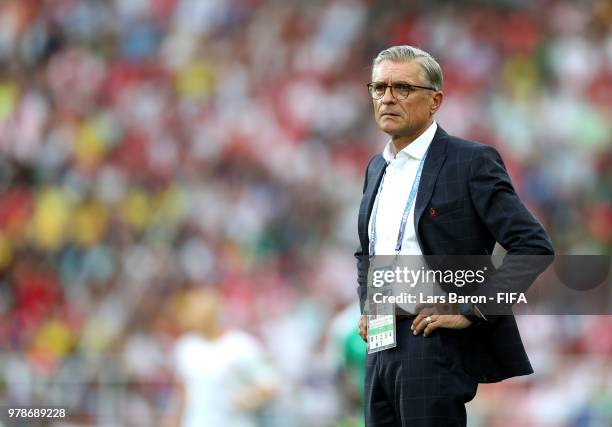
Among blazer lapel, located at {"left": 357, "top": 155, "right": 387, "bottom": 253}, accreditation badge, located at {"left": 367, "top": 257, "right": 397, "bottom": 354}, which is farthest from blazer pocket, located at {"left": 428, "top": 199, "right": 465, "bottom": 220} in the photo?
blazer lapel, located at {"left": 357, "top": 155, "right": 387, "bottom": 253}

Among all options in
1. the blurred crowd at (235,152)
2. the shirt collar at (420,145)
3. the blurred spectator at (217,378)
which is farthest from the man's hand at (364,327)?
the blurred crowd at (235,152)

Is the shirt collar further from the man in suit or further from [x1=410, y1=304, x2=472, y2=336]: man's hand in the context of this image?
[x1=410, y1=304, x2=472, y2=336]: man's hand

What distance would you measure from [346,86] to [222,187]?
4.99 ft

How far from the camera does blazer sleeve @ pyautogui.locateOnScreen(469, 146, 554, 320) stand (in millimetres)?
3320

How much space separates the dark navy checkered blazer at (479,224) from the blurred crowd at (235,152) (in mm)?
3912

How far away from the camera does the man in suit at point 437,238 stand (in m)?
3.39

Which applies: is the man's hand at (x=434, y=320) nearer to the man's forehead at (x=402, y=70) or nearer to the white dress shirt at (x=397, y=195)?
the white dress shirt at (x=397, y=195)

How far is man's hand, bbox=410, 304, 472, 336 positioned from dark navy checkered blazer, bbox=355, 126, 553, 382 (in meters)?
0.08

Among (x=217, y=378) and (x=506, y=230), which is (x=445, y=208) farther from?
(x=217, y=378)

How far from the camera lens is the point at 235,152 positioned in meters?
11.0

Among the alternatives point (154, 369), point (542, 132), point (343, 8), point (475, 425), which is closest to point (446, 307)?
point (475, 425)

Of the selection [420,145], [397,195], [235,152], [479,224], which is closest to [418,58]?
[420,145]

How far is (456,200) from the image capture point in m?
3.46

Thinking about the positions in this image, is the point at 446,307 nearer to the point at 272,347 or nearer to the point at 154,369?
the point at 154,369
